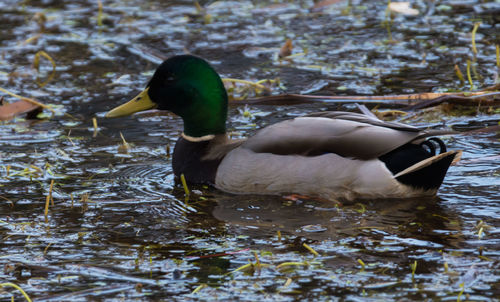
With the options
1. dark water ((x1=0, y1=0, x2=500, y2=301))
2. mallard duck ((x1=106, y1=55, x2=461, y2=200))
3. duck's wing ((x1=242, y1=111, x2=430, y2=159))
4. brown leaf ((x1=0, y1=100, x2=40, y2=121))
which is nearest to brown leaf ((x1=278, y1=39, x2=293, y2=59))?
dark water ((x1=0, y1=0, x2=500, y2=301))

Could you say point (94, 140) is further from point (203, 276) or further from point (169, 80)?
point (203, 276)

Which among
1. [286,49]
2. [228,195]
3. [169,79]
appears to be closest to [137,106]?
[169,79]

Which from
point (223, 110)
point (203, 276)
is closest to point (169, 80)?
point (223, 110)

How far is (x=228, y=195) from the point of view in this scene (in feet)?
18.4

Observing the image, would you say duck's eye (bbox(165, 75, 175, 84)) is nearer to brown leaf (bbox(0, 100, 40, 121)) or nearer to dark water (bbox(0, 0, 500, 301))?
dark water (bbox(0, 0, 500, 301))

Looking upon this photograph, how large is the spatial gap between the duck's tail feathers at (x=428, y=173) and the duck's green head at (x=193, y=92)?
1.43 meters

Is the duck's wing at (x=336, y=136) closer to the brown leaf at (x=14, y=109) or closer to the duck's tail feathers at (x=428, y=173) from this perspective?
the duck's tail feathers at (x=428, y=173)

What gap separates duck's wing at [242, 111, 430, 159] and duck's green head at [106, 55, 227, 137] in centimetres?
59

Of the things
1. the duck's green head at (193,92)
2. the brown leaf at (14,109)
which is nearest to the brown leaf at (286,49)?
the brown leaf at (14,109)

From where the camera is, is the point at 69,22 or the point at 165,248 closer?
the point at 165,248

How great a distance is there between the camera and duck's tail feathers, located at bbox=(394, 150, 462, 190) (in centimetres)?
505

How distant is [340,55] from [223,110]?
9.56ft

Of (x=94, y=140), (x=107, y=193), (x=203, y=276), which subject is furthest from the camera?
(x=94, y=140)

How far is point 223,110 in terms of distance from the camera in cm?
604
